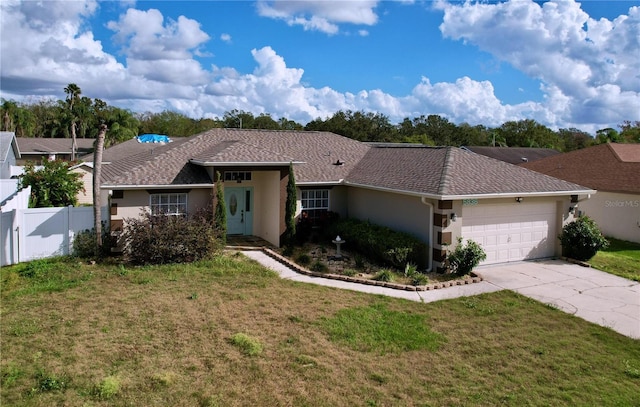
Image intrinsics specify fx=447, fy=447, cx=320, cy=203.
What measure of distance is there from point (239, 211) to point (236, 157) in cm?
309

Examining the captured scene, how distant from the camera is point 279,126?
73000 mm

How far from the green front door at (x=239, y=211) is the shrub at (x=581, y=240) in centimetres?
1174


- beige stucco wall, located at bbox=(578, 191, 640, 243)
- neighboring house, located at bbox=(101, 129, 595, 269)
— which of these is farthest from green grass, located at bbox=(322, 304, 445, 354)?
beige stucco wall, located at bbox=(578, 191, 640, 243)

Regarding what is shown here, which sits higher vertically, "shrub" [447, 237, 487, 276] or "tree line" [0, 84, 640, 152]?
"tree line" [0, 84, 640, 152]

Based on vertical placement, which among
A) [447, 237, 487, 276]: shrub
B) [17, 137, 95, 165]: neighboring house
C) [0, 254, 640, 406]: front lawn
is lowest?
[0, 254, 640, 406]: front lawn

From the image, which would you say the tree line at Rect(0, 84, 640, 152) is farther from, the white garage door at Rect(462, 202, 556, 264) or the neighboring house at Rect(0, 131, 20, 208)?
the white garage door at Rect(462, 202, 556, 264)

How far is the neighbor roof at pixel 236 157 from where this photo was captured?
15.5 metres

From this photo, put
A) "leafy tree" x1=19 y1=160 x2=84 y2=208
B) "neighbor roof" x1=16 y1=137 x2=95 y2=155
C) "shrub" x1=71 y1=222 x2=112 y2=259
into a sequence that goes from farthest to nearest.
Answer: "neighbor roof" x1=16 y1=137 x2=95 y2=155 → "leafy tree" x1=19 y1=160 x2=84 y2=208 → "shrub" x1=71 y1=222 x2=112 y2=259

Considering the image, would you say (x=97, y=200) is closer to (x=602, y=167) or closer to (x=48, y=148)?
(x=602, y=167)

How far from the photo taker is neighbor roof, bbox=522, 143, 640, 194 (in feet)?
68.7

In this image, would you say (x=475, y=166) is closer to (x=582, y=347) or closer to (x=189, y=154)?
(x=582, y=347)

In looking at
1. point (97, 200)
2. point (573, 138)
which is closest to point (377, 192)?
point (97, 200)

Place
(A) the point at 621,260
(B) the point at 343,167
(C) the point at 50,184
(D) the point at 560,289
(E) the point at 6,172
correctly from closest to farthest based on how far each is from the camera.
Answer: (D) the point at 560,289 < (A) the point at 621,260 < (C) the point at 50,184 < (B) the point at 343,167 < (E) the point at 6,172

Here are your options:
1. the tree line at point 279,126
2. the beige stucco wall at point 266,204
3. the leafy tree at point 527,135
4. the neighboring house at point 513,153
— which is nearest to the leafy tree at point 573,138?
the tree line at point 279,126
